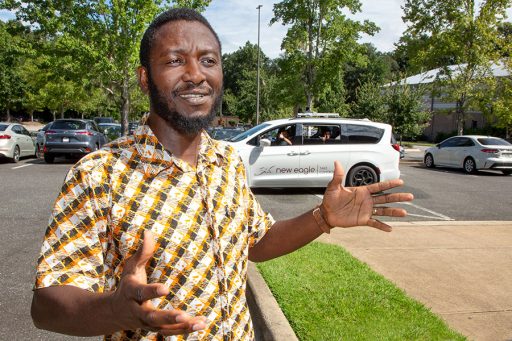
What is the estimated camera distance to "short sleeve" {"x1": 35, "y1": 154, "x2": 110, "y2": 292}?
1224 mm

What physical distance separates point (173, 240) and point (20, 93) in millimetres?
56758

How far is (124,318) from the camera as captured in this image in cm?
105

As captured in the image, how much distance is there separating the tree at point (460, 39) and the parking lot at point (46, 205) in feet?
27.9

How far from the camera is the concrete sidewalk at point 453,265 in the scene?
12.3 ft

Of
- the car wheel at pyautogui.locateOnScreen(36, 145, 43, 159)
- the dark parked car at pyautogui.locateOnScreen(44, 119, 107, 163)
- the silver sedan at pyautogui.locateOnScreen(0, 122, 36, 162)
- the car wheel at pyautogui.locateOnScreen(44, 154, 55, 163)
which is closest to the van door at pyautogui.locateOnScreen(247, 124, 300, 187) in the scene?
the dark parked car at pyautogui.locateOnScreen(44, 119, 107, 163)

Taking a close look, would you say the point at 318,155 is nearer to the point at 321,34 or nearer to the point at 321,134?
the point at 321,134

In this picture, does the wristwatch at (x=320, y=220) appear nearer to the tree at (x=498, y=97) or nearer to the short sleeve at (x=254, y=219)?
the short sleeve at (x=254, y=219)

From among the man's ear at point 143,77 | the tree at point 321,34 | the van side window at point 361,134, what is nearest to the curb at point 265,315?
the man's ear at point 143,77

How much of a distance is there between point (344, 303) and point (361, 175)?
273 inches

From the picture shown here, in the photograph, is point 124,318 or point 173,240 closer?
point 124,318

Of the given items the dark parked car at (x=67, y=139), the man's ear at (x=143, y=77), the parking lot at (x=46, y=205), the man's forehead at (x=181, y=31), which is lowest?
the parking lot at (x=46, y=205)

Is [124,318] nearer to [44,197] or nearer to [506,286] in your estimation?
[506,286]

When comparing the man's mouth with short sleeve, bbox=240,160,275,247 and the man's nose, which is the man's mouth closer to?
the man's nose

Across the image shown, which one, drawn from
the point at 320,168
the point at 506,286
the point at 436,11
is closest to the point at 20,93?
the point at 436,11
